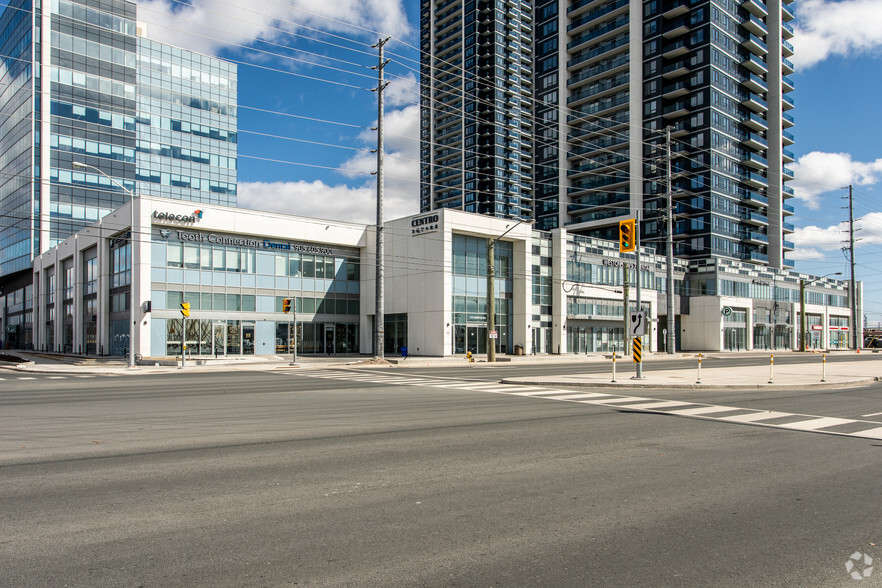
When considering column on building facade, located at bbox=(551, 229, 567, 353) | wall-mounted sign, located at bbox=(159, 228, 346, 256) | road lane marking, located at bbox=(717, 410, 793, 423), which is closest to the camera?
road lane marking, located at bbox=(717, 410, 793, 423)

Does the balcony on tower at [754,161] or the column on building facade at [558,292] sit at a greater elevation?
the balcony on tower at [754,161]

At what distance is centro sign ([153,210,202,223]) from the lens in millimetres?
39728

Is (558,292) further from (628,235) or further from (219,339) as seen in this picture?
(628,235)

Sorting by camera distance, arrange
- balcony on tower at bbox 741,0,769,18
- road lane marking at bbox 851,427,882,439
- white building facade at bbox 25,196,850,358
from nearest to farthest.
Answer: road lane marking at bbox 851,427,882,439 < white building facade at bbox 25,196,850,358 < balcony on tower at bbox 741,0,769,18

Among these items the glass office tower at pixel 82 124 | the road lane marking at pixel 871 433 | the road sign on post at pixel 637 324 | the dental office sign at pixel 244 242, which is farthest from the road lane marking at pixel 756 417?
the glass office tower at pixel 82 124

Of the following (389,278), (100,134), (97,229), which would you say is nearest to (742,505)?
(389,278)

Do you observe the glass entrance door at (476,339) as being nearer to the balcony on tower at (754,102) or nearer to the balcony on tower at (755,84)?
the balcony on tower at (754,102)

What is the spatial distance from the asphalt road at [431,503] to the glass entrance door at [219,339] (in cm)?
3176

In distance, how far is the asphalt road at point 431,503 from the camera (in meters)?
4.32

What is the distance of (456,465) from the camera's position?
7734 mm

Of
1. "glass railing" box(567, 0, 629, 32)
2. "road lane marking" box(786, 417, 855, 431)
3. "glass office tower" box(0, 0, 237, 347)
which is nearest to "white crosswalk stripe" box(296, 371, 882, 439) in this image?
"road lane marking" box(786, 417, 855, 431)

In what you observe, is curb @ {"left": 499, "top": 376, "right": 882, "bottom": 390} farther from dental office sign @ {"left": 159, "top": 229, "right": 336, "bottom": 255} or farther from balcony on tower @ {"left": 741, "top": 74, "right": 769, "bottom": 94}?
balcony on tower @ {"left": 741, "top": 74, "right": 769, "bottom": 94}

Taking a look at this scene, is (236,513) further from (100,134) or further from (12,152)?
(12,152)

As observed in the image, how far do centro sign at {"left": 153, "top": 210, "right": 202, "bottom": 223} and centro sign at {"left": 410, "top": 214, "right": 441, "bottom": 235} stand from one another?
16888 millimetres
